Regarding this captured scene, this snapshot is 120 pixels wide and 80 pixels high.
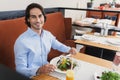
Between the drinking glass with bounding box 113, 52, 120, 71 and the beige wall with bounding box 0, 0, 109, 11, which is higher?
the beige wall with bounding box 0, 0, 109, 11

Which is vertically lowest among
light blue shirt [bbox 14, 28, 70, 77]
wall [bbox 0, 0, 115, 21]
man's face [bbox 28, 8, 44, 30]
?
light blue shirt [bbox 14, 28, 70, 77]

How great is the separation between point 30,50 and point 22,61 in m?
0.13

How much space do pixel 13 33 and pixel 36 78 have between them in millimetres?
670

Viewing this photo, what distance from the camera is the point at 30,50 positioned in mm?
1343

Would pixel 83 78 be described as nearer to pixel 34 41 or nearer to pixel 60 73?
pixel 60 73

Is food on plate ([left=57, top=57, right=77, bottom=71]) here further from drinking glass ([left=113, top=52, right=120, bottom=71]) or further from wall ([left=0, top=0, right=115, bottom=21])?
wall ([left=0, top=0, right=115, bottom=21])

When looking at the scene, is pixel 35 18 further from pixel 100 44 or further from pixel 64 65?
pixel 100 44

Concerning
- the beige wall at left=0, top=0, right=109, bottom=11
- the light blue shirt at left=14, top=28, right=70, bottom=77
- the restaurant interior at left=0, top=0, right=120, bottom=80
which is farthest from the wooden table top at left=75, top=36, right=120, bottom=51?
the beige wall at left=0, top=0, right=109, bottom=11

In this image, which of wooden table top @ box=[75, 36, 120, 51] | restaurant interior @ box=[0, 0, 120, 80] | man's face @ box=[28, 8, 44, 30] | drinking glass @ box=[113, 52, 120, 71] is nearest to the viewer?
restaurant interior @ box=[0, 0, 120, 80]

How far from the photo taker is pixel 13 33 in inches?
65.0

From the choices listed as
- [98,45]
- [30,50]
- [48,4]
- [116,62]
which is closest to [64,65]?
[30,50]

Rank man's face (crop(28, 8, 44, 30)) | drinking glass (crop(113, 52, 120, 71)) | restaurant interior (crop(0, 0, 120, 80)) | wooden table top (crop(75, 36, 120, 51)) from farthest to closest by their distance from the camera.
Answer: wooden table top (crop(75, 36, 120, 51)), man's face (crop(28, 8, 44, 30)), drinking glass (crop(113, 52, 120, 71)), restaurant interior (crop(0, 0, 120, 80))

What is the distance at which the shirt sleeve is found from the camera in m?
1.20

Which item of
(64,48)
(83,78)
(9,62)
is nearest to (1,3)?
(9,62)
